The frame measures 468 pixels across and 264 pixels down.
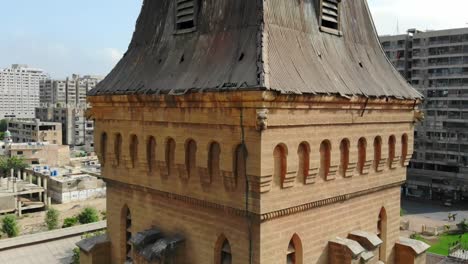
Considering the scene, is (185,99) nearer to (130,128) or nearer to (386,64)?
(130,128)

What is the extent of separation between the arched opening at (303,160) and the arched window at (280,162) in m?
0.65

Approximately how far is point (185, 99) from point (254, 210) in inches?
130

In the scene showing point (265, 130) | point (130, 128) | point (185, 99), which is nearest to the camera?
point (265, 130)

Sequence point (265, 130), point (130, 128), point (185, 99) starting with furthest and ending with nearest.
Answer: point (130, 128)
point (185, 99)
point (265, 130)

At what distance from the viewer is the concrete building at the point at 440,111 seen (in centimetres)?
8162

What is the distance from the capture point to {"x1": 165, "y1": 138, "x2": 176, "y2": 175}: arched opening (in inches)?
477

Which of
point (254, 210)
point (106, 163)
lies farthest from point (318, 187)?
point (106, 163)

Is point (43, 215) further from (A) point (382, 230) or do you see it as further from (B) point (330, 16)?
(B) point (330, 16)

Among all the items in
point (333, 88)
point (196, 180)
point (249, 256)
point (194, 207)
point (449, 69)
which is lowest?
point (249, 256)

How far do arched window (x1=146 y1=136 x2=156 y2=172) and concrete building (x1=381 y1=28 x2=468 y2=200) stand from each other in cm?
7788

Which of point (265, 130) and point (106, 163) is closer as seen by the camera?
point (265, 130)

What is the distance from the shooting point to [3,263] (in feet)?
98.5

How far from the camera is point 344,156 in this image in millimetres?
12164

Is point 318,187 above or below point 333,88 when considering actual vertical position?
below
